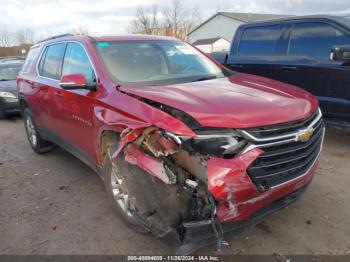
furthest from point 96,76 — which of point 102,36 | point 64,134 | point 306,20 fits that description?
point 306,20

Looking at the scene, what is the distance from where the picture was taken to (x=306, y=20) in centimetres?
551

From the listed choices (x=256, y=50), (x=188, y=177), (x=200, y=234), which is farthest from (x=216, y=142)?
(x=256, y=50)

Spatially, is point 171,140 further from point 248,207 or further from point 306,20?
point 306,20

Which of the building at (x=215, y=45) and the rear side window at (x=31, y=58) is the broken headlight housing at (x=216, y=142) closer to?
the rear side window at (x=31, y=58)

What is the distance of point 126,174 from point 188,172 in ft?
2.20

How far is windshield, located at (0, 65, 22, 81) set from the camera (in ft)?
34.1

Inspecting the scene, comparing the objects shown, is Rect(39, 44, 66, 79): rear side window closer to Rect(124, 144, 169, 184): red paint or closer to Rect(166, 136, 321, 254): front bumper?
Rect(124, 144, 169, 184): red paint

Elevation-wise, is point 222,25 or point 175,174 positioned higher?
point 175,174

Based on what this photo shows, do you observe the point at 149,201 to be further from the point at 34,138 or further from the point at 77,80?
the point at 34,138

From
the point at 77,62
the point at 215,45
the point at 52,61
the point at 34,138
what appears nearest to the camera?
the point at 77,62

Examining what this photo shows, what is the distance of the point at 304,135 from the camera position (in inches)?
106

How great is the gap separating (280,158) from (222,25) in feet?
157

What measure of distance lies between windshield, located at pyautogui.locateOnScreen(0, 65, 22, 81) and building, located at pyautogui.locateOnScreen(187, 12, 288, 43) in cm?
3740

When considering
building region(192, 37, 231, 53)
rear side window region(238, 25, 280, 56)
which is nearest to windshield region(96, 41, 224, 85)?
rear side window region(238, 25, 280, 56)
